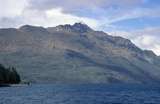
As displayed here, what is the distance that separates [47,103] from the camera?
494 feet

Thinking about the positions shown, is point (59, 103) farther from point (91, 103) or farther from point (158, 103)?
point (158, 103)

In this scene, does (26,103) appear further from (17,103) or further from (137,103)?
(137,103)

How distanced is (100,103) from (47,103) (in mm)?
19073

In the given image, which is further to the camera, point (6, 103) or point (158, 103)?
point (158, 103)

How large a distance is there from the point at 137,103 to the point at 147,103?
3.87 m

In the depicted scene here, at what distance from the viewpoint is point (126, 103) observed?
157 metres

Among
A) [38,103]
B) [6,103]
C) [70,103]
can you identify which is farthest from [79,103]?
[6,103]

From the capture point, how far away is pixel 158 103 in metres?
162

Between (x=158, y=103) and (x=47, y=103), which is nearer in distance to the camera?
(x=47, y=103)

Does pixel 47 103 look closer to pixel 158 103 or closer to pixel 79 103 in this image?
pixel 79 103

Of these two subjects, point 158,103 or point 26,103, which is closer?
point 26,103

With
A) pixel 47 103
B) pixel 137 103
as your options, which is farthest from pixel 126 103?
pixel 47 103

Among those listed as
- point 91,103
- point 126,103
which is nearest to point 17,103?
point 91,103

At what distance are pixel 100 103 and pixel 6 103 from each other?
33.4 metres
